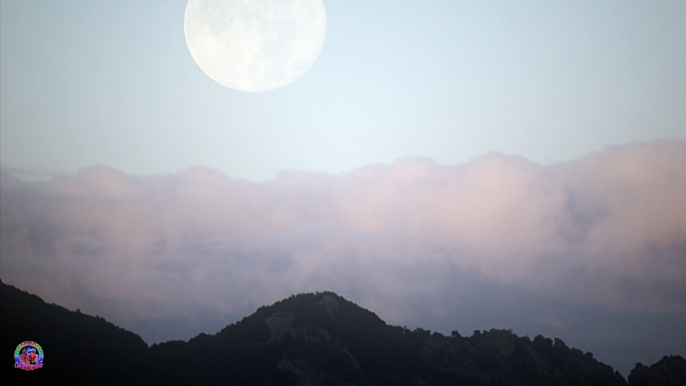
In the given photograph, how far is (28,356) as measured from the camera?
172m

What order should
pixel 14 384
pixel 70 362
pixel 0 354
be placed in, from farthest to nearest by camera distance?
pixel 70 362 < pixel 0 354 < pixel 14 384

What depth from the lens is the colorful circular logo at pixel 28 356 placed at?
6511 inches

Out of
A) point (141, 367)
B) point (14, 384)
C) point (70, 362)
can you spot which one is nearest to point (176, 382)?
point (141, 367)

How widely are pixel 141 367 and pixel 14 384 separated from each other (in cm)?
5129

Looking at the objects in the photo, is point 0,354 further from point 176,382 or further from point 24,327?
point 176,382

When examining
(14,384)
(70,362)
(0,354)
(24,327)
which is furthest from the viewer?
(24,327)

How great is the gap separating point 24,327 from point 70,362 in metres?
31.0

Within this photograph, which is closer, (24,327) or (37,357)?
(37,357)

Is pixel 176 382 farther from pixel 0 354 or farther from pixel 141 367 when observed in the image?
pixel 0 354

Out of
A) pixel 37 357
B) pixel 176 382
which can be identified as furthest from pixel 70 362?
pixel 176 382

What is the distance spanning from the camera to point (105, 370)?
185 m

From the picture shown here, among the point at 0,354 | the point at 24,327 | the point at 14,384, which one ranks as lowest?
the point at 14,384

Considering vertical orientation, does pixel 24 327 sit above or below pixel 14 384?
above

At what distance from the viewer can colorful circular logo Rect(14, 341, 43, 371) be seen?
16538 centimetres
